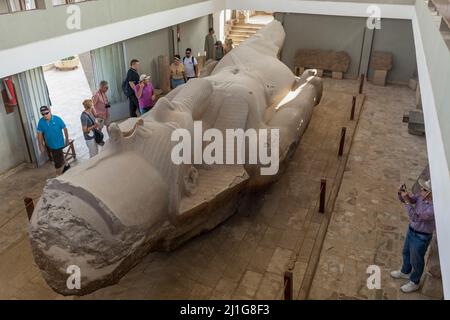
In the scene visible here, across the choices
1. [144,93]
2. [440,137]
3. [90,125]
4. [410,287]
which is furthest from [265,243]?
[144,93]

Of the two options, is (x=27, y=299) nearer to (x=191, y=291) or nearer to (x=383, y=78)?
(x=191, y=291)

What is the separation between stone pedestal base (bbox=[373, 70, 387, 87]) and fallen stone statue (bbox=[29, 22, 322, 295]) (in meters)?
5.92

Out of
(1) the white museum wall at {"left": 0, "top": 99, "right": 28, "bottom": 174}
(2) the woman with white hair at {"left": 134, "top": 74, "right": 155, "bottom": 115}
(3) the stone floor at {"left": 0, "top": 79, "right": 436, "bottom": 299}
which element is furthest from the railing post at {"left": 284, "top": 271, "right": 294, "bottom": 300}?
(1) the white museum wall at {"left": 0, "top": 99, "right": 28, "bottom": 174}

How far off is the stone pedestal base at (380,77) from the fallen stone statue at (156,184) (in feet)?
19.4

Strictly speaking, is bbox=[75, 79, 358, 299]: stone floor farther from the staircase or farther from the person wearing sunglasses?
the staircase

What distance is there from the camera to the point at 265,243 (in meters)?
5.45

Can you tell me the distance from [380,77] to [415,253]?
8.18 metres

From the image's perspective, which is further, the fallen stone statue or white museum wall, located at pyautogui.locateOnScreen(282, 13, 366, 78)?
white museum wall, located at pyautogui.locateOnScreen(282, 13, 366, 78)

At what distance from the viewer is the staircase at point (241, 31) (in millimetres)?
14916

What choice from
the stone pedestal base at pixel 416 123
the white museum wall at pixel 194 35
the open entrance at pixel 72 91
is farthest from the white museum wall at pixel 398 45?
the open entrance at pixel 72 91

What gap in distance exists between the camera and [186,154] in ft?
14.9

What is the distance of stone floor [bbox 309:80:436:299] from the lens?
15.9 ft

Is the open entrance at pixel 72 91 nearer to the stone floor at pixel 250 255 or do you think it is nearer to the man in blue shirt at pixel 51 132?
the man in blue shirt at pixel 51 132

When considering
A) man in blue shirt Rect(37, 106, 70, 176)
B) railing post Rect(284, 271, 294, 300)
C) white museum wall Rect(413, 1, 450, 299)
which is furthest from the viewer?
man in blue shirt Rect(37, 106, 70, 176)
